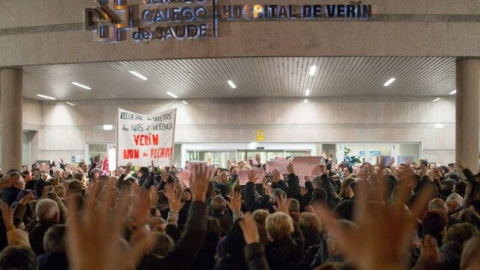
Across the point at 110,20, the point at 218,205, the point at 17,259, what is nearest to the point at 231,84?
the point at 110,20

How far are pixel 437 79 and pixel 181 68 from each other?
1190 centimetres

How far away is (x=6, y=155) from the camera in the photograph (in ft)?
56.3

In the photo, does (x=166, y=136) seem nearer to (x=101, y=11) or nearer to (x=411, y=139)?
(x=101, y=11)

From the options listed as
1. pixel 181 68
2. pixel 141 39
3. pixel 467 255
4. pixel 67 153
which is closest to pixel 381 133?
pixel 181 68

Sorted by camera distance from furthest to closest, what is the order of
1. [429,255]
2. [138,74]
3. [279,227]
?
1. [138,74]
2. [279,227]
3. [429,255]

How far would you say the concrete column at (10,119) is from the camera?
17156 mm

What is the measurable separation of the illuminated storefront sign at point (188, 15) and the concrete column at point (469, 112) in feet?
12.9

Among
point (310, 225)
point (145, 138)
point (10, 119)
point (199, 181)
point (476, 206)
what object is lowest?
point (310, 225)

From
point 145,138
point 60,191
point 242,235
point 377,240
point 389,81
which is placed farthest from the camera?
point 389,81

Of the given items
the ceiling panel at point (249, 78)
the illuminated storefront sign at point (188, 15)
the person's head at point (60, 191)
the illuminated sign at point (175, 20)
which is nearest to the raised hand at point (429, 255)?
the person's head at point (60, 191)

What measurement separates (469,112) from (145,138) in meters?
10.6

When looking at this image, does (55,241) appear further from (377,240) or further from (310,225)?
(377,240)

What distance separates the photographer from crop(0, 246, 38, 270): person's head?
3381mm

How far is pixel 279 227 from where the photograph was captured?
490 cm
